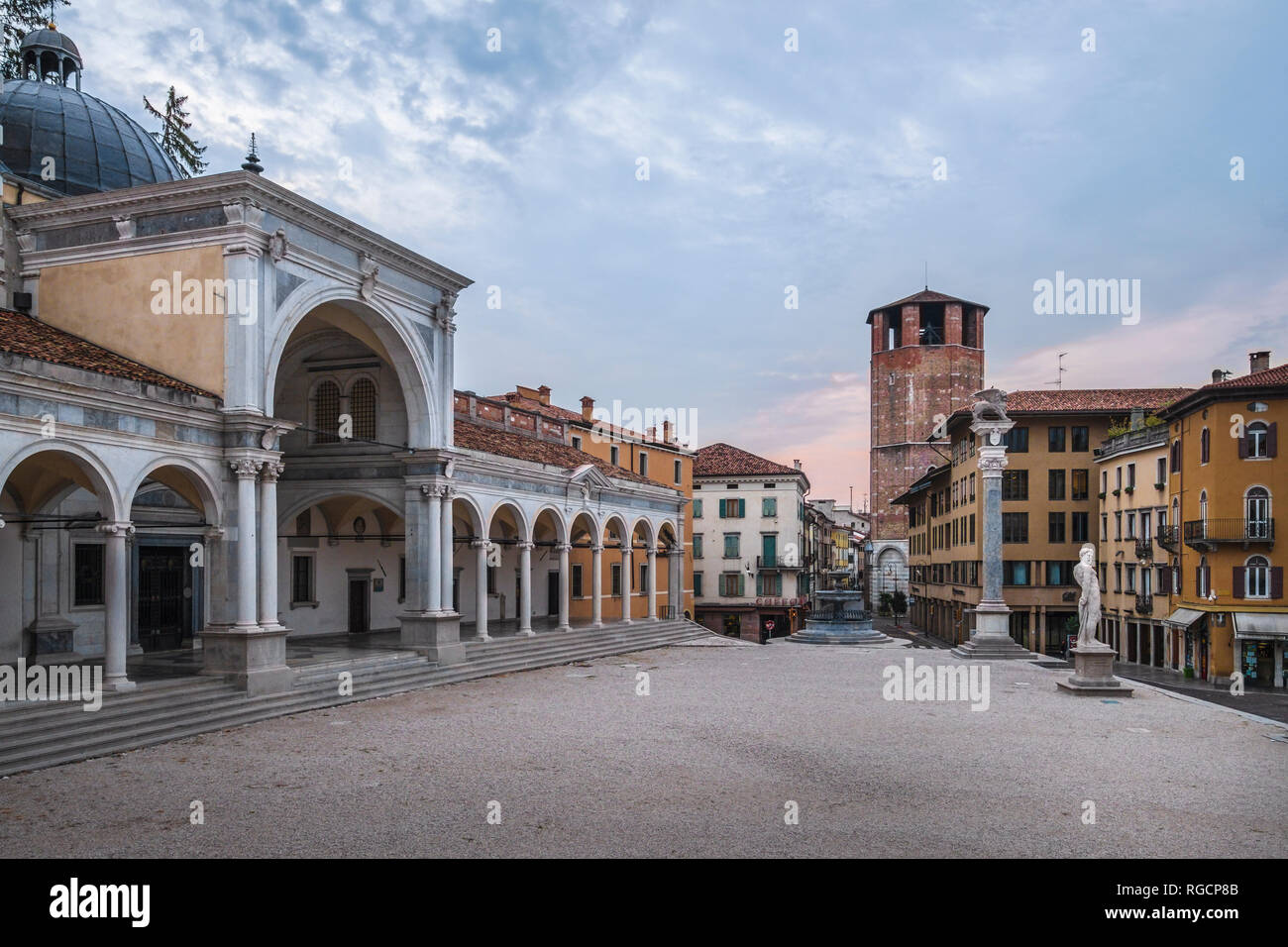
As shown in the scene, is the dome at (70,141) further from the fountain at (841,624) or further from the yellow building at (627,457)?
the fountain at (841,624)

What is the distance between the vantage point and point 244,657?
1725 centimetres

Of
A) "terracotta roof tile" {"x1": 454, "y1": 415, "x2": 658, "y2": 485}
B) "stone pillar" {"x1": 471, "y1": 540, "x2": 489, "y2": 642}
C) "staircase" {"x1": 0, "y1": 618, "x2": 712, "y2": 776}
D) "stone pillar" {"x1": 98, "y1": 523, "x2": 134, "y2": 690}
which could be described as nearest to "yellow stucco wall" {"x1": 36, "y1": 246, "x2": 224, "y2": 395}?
"stone pillar" {"x1": 98, "y1": 523, "x2": 134, "y2": 690}

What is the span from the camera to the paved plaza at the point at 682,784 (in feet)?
30.9

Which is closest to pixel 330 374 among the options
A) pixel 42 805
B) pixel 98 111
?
pixel 98 111

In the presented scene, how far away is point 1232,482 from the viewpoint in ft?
105

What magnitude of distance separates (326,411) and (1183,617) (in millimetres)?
29442

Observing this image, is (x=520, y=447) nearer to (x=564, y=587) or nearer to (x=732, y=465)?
(x=564, y=587)

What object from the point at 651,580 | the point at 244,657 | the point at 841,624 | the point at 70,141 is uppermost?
the point at 70,141

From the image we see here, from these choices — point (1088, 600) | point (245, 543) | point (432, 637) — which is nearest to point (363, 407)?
point (432, 637)

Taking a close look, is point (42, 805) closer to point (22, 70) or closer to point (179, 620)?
point (179, 620)

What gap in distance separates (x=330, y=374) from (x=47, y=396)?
1074cm

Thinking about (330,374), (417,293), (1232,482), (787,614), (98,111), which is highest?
(98,111)

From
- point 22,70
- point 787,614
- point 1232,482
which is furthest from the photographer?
point 787,614

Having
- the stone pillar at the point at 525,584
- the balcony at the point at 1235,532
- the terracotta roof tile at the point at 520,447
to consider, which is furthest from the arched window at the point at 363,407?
the balcony at the point at 1235,532
